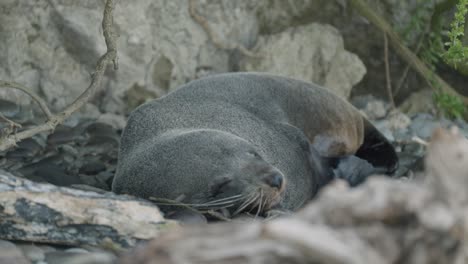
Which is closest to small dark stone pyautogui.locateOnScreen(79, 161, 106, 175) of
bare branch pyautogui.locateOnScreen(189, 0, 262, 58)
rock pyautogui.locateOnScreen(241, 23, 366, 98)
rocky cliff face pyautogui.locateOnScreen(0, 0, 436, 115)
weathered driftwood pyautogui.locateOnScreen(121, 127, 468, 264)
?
rocky cliff face pyautogui.locateOnScreen(0, 0, 436, 115)

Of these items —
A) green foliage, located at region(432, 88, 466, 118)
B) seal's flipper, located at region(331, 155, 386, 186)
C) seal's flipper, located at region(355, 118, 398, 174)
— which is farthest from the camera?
green foliage, located at region(432, 88, 466, 118)

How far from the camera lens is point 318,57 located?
25.0ft

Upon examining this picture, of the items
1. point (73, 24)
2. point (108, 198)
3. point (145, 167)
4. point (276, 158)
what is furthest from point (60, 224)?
point (73, 24)

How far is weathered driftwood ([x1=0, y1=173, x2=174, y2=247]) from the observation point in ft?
10.7

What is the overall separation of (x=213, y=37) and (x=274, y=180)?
3580 millimetres

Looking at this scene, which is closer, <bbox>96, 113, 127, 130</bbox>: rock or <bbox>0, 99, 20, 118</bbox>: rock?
<bbox>0, 99, 20, 118</bbox>: rock

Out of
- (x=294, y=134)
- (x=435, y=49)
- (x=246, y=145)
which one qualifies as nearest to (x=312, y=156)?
(x=294, y=134)

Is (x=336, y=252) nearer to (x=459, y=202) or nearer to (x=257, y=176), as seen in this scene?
(x=459, y=202)

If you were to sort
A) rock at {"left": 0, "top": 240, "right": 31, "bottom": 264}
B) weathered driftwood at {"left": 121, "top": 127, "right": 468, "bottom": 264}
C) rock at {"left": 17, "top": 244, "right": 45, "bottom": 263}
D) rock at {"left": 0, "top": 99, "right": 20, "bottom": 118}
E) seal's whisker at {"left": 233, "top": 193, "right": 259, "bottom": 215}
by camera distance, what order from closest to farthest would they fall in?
weathered driftwood at {"left": 121, "top": 127, "right": 468, "bottom": 264}, rock at {"left": 0, "top": 240, "right": 31, "bottom": 264}, rock at {"left": 17, "top": 244, "right": 45, "bottom": 263}, seal's whisker at {"left": 233, "top": 193, "right": 259, "bottom": 215}, rock at {"left": 0, "top": 99, "right": 20, "bottom": 118}

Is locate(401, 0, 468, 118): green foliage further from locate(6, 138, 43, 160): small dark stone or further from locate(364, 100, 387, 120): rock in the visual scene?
locate(6, 138, 43, 160): small dark stone

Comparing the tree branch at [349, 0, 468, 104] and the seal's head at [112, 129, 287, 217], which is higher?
the seal's head at [112, 129, 287, 217]

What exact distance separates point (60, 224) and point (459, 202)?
1.99 meters

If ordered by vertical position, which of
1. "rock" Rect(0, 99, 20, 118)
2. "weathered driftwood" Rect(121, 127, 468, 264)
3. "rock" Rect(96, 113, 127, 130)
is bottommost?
"rock" Rect(96, 113, 127, 130)

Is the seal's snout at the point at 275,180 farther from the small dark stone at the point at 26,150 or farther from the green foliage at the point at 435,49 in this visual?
the green foliage at the point at 435,49
